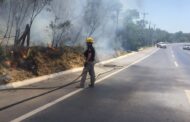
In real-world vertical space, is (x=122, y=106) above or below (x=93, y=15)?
below

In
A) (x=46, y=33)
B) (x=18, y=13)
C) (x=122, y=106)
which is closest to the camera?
(x=122, y=106)

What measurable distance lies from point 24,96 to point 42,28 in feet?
38.2

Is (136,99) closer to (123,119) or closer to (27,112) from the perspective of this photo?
(123,119)

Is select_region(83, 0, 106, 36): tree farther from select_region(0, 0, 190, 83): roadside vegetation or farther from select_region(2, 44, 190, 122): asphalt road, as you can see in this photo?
select_region(2, 44, 190, 122): asphalt road

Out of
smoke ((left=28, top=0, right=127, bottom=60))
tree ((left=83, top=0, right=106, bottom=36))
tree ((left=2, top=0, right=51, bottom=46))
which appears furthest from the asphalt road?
tree ((left=83, top=0, right=106, bottom=36))

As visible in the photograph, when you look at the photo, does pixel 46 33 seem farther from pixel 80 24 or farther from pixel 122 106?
pixel 122 106

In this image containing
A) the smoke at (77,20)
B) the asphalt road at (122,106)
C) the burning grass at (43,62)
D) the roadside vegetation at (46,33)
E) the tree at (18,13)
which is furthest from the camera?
the smoke at (77,20)

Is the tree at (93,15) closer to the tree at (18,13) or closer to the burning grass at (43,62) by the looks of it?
the burning grass at (43,62)

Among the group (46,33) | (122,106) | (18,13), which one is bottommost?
(122,106)

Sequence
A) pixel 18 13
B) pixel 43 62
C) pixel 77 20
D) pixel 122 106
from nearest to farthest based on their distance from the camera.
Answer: pixel 122 106
pixel 43 62
pixel 18 13
pixel 77 20

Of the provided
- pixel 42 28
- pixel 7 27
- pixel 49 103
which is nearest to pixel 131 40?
pixel 42 28

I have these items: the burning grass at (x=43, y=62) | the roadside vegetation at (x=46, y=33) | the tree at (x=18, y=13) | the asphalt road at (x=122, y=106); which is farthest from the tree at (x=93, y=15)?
the asphalt road at (x=122, y=106)

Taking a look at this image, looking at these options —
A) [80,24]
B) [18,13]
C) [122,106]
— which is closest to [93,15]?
[80,24]

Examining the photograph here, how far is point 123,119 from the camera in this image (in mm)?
8344
